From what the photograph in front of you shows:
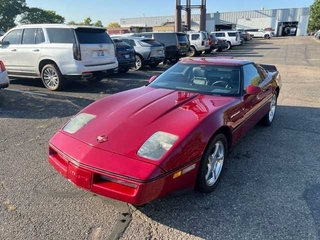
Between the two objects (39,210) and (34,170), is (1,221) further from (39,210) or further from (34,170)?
(34,170)

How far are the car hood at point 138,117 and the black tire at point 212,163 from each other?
31cm

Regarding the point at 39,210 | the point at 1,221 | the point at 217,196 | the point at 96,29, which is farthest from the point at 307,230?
the point at 96,29

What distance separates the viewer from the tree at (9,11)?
61.7m

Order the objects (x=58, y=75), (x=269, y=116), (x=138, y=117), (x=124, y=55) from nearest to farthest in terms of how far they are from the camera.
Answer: (x=138, y=117) → (x=269, y=116) → (x=58, y=75) → (x=124, y=55)

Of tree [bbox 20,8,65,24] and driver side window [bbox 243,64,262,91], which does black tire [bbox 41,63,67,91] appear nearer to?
driver side window [bbox 243,64,262,91]

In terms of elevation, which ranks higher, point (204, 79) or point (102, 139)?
point (204, 79)

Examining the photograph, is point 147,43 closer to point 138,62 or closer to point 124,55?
point 138,62

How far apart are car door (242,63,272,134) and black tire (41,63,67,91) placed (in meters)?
5.33

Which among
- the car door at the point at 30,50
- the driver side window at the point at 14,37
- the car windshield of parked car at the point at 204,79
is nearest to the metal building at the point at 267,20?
the driver side window at the point at 14,37

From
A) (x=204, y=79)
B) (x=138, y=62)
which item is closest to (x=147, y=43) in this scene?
(x=138, y=62)

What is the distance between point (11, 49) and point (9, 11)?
219 ft

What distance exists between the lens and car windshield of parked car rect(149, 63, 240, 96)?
12.5ft

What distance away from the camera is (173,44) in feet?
48.4

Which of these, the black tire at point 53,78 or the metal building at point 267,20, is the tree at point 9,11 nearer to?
the metal building at point 267,20
